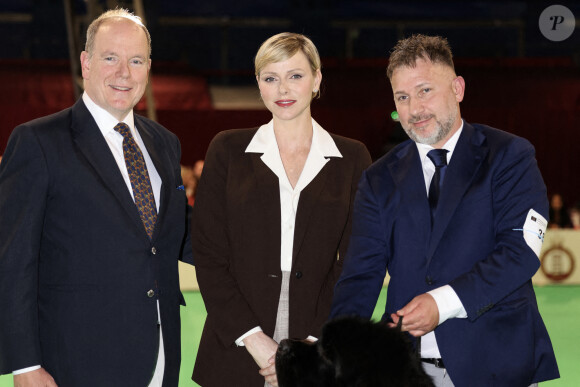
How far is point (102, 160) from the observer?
264 centimetres

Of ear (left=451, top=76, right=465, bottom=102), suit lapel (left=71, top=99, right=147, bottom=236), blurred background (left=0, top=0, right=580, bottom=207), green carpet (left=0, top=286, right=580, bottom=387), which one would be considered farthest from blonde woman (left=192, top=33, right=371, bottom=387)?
blurred background (left=0, top=0, right=580, bottom=207)

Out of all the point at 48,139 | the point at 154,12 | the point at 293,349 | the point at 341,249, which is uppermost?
the point at 154,12

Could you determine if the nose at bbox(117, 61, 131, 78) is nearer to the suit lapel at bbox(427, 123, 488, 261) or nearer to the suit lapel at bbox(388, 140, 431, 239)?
the suit lapel at bbox(388, 140, 431, 239)

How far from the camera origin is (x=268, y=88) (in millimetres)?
2812

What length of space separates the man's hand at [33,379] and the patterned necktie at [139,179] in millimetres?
616

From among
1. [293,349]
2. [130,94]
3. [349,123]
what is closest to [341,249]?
[293,349]

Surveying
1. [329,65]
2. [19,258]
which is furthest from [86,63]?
[329,65]

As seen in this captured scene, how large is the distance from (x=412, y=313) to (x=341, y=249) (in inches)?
25.4

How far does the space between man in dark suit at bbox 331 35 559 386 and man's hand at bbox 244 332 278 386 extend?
0.30 metres

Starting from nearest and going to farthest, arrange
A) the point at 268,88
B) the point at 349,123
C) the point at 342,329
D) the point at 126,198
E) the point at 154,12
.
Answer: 1. the point at 342,329
2. the point at 126,198
3. the point at 268,88
4. the point at 349,123
5. the point at 154,12

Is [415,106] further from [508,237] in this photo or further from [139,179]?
[139,179]

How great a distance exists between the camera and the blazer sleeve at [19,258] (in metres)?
2.46

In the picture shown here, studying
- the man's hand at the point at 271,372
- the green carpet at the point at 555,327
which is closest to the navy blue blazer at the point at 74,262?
the man's hand at the point at 271,372

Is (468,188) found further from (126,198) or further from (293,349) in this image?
(126,198)
